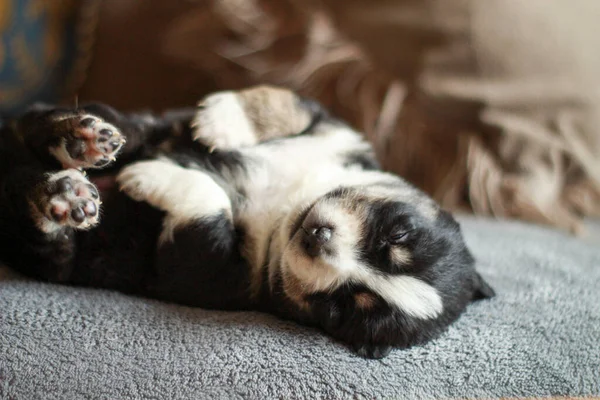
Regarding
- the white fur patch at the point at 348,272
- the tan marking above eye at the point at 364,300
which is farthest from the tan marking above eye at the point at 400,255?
the tan marking above eye at the point at 364,300

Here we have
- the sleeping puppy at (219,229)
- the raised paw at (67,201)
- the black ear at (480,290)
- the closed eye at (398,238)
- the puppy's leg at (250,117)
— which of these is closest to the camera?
the raised paw at (67,201)

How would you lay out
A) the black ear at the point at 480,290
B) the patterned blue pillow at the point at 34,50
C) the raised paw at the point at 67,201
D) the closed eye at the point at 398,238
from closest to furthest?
the raised paw at the point at 67,201 → the closed eye at the point at 398,238 → the black ear at the point at 480,290 → the patterned blue pillow at the point at 34,50

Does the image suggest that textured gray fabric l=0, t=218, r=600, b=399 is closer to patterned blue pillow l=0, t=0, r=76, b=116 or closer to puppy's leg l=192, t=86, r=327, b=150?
puppy's leg l=192, t=86, r=327, b=150

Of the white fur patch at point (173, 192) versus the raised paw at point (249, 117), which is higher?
the raised paw at point (249, 117)

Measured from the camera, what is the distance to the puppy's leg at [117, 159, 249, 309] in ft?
5.54

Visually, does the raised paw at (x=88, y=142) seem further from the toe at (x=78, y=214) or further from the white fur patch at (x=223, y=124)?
the white fur patch at (x=223, y=124)

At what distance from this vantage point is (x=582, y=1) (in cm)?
259

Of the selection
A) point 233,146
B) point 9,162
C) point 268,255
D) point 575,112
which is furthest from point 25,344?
point 575,112

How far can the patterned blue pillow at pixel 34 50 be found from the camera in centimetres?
279

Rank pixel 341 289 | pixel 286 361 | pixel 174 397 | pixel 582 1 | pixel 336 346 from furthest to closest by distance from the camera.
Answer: pixel 582 1 < pixel 341 289 < pixel 336 346 < pixel 286 361 < pixel 174 397

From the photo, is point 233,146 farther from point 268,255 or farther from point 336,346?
point 336,346

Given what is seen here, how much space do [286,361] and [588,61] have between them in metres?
2.07

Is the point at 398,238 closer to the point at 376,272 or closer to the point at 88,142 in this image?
the point at 376,272

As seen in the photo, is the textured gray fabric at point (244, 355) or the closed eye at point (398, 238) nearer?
the textured gray fabric at point (244, 355)
